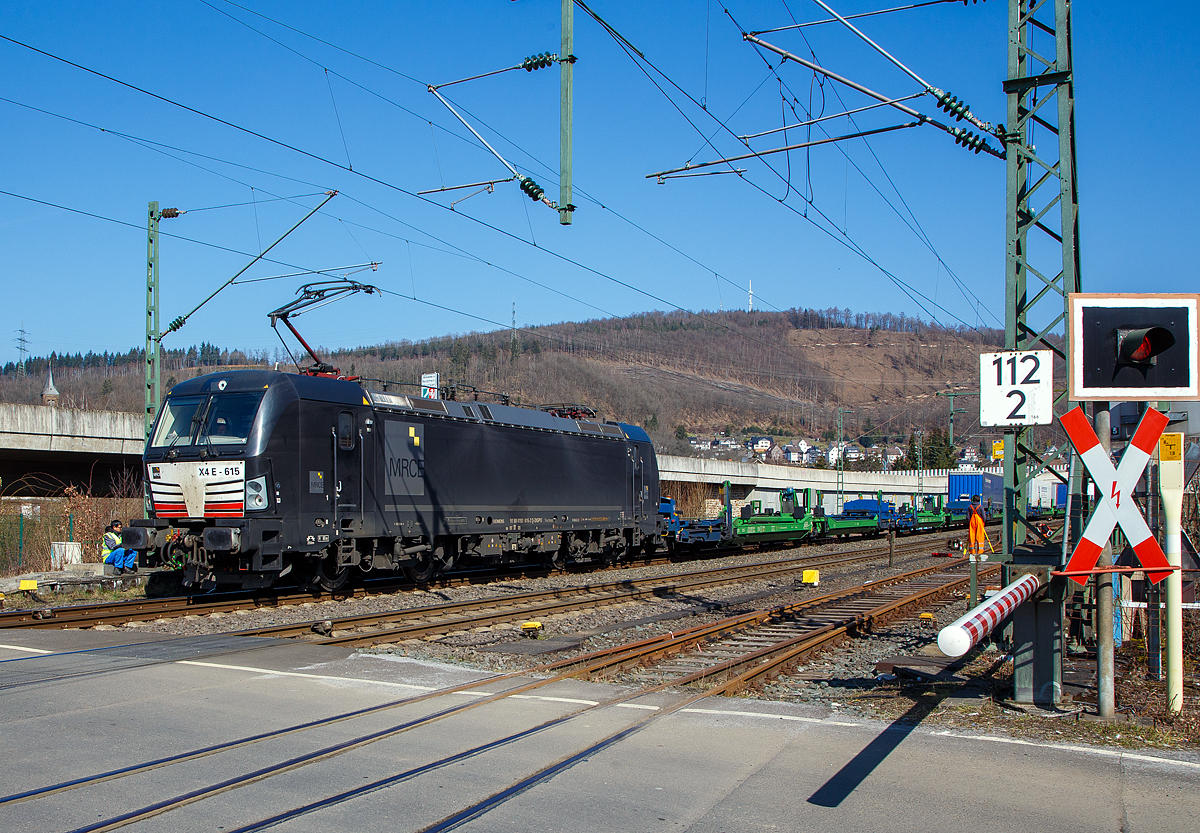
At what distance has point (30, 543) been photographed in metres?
23.1

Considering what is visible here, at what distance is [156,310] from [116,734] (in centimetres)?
1439

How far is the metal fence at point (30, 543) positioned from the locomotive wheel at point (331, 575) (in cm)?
953

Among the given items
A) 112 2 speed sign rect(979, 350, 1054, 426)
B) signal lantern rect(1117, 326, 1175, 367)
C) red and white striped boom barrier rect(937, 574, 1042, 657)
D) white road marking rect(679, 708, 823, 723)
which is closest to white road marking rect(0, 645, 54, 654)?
white road marking rect(679, 708, 823, 723)

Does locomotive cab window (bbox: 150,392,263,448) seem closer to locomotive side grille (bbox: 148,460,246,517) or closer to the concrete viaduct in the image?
locomotive side grille (bbox: 148,460,246,517)

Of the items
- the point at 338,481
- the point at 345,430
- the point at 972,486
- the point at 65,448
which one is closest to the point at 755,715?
the point at 338,481

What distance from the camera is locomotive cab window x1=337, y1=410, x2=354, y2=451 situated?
53.9 ft

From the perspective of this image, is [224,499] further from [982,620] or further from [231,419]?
[982,620]

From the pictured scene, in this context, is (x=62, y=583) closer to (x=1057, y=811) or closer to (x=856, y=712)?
(x=856, y=712)

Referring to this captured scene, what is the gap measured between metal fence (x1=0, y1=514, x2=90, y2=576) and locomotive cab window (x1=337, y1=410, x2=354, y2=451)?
10735mm

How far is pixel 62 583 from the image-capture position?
17.4 m

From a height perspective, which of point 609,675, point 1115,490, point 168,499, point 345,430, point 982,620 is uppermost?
point 345,430

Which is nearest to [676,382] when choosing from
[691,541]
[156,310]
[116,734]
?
[691,541]

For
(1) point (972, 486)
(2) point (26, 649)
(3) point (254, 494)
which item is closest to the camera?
(2) point (26, 649)

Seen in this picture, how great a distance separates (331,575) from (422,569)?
8.28ft
